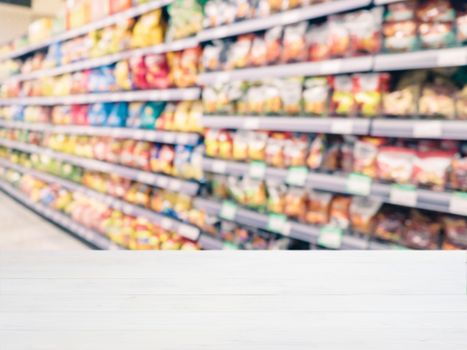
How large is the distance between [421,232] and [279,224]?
806 mm

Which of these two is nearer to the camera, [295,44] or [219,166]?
[295,44]

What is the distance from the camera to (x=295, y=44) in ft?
8.64

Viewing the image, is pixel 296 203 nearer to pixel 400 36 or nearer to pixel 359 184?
pixel 359 184

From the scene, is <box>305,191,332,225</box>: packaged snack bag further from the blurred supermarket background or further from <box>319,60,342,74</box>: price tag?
<box>319,60,342,74</box>: price tag

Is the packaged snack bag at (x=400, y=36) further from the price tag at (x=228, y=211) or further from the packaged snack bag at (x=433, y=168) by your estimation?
the price tag at (x=228, y=211)

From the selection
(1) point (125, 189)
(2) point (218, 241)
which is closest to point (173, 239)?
(2) point (218, 241)

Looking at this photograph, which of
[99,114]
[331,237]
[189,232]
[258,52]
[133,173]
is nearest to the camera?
[331,237]

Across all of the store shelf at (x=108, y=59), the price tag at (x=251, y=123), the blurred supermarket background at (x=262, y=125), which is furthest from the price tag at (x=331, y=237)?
the store shelf at (x=108, y=59)

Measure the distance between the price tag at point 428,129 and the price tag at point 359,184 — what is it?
35 cm

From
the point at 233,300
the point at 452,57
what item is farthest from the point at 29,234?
the point at 233,300

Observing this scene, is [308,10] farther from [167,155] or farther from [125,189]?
[125,189]

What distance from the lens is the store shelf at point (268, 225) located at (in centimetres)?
241

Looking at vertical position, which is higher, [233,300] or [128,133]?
[128,133]

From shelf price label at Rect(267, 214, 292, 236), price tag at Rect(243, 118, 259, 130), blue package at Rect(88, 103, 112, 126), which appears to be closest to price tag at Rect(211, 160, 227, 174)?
price tag at Rect(243, 118, 259, 130)
